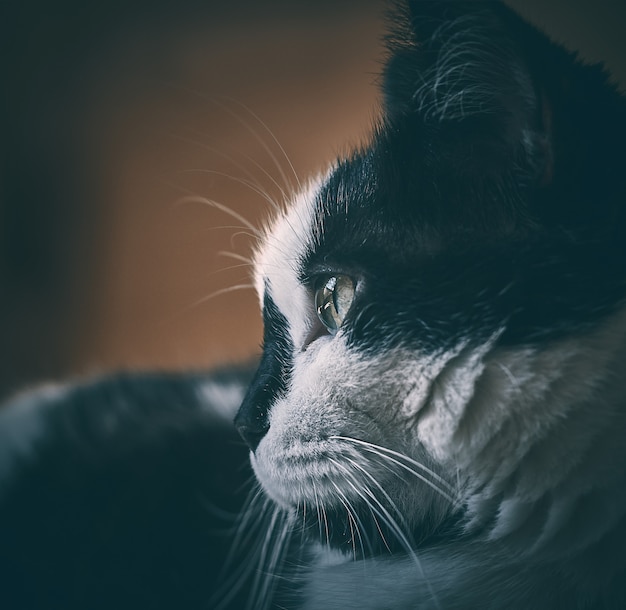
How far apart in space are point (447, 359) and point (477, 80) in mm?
201

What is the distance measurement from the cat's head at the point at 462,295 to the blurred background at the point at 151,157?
0.13 metres

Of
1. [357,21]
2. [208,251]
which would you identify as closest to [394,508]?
[208,251]

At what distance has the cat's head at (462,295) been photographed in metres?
0.44

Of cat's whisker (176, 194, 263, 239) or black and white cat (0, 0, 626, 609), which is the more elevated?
cat's whisker (176, 194, 263, 239)

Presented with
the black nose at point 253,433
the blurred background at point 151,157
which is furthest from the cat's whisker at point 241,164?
the black nose at point 253,433

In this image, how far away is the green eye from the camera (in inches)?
20.5

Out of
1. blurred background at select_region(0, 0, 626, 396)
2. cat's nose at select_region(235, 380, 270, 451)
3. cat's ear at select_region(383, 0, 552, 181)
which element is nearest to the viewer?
cat's ear at select_region(383, 0, 552, 181)

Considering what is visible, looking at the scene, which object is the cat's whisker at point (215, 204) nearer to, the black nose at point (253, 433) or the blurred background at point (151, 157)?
the blurred background at point (151, 157)

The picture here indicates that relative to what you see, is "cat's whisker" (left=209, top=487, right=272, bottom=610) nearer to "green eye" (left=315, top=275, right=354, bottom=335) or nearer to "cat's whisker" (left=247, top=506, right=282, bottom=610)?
"cat's whisker" (left=247, top=506, right=282, bottom=610)

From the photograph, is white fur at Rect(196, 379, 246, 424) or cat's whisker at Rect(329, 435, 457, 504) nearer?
cat's whisker at Rect(329, 435, 457, 504)

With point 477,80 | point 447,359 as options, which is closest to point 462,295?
point 447,359

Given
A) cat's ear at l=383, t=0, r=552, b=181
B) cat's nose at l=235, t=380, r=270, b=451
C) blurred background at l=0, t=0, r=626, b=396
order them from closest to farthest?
cat's ear at l=383, t=0, r=552, b=181, cat's nose at l=235, t=380, r=270, b=451, blurred background at l=0, t=0, r=626, b=396

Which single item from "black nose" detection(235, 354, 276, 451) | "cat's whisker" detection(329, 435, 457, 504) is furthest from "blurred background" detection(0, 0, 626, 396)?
"cat's whisker" detection(329, 435, 457, 504)

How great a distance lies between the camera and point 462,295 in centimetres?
46
